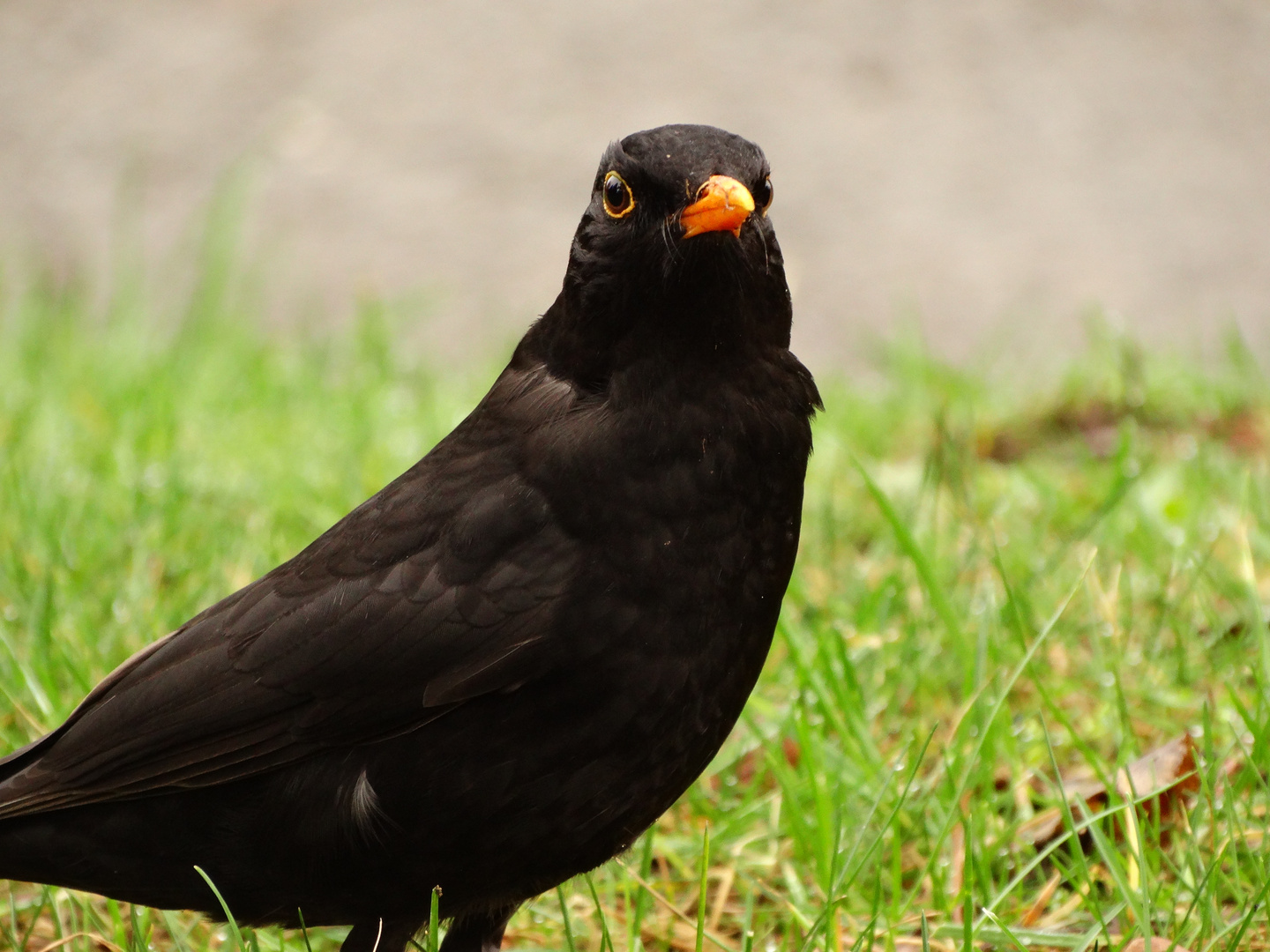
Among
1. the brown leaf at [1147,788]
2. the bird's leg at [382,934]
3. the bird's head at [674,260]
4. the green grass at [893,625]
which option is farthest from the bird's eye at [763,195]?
the bird's leg at [382,934]

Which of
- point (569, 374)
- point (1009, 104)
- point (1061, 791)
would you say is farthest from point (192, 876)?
point (1009, 104)

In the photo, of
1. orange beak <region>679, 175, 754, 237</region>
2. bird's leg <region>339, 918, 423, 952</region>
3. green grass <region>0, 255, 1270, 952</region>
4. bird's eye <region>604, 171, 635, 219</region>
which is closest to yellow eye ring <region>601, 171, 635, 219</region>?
bird's eye <region>604, 171, 635, 219</region>

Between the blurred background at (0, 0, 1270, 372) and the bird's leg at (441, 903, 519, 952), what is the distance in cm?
450

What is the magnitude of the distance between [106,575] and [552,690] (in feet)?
6.88

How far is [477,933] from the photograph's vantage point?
2.87 meters

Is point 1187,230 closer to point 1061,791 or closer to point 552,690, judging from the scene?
point 1061,791

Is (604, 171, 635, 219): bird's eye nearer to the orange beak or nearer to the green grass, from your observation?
the orange beak

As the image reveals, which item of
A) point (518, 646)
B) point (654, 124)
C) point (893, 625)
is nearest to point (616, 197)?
point (518, 646)

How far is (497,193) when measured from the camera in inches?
293

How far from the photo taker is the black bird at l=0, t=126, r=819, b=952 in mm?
2498

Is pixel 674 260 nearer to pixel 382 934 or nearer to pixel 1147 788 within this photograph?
pixel 382 934

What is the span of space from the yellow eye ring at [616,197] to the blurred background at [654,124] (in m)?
4.51

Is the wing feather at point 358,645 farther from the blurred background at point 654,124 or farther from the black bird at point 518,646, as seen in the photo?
the blurred background at point 654,124

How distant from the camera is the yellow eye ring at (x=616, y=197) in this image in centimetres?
263
